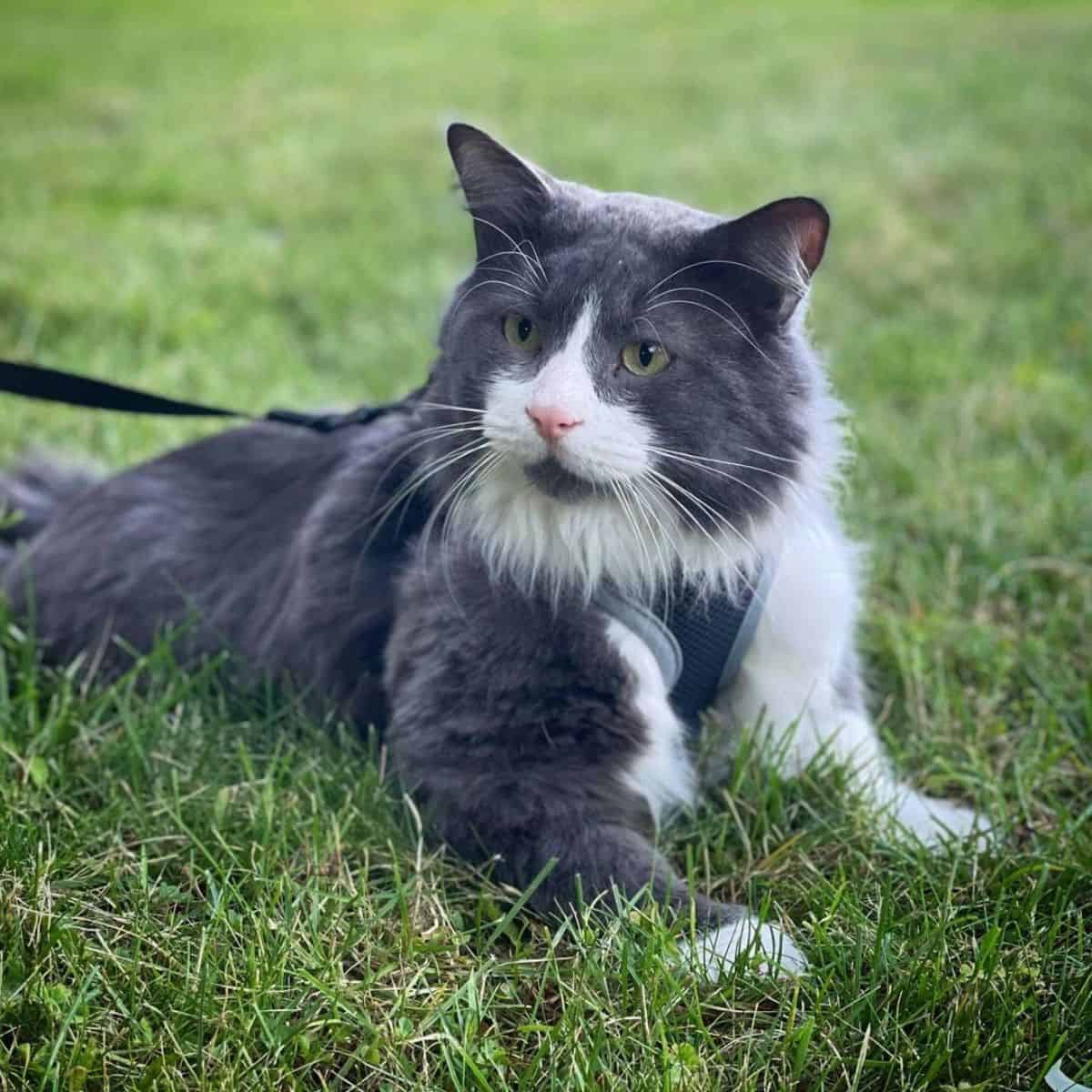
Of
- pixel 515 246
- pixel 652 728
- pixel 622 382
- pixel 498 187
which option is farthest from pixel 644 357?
pixel 652 728

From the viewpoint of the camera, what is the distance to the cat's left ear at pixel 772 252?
1.81 metres

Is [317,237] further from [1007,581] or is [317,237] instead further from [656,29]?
[656,29]

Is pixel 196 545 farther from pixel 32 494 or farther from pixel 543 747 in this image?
pixel 543 747

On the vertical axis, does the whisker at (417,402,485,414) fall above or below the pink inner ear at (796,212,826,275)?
below

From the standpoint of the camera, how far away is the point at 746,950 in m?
1.70

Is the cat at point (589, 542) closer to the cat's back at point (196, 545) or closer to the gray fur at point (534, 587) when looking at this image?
the gray fur at point (534, 587)

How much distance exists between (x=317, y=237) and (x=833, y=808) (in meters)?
4.06

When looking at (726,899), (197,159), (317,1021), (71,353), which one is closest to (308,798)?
(317,1021)

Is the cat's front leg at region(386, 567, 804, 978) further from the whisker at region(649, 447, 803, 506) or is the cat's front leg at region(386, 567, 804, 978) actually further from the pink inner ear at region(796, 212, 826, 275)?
the pink inner ear at region(796, 212, 826, 275)

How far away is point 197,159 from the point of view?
618cm

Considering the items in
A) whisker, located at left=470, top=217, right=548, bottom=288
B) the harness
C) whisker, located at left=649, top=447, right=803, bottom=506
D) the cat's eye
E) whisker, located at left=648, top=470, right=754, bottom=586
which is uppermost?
whisker, located at left=470, top=217, right=548, bottom=288

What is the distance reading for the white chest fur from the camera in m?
2.02

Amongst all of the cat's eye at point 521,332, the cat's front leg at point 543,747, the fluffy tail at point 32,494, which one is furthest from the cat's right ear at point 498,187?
the fluffy tail at point 32,494

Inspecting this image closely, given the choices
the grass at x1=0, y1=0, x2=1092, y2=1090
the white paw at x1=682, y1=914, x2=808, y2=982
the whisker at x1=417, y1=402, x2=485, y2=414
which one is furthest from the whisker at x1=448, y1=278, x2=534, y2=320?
the white paw at x1=682, y1=914, x2=808, y2=982
